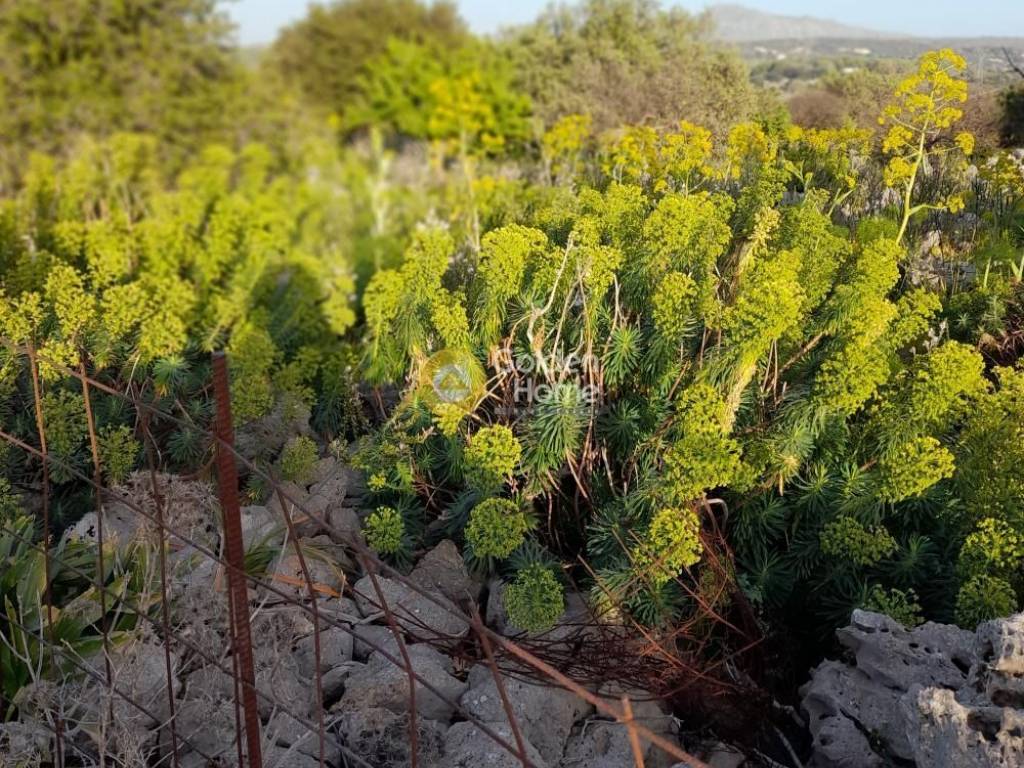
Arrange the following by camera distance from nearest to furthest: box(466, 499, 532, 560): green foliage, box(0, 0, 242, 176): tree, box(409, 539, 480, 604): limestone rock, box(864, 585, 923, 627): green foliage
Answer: box(864, 585, 923, 627): green foliage → box(466, 499, 532, 560): green foliage → box(409, 539, 480, 604): limestone rock → box(0, 0, 242, 176): tree

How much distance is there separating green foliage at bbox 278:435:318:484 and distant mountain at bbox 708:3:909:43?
208 inches

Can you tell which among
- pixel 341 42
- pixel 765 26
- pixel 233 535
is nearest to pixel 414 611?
pixel 233 535

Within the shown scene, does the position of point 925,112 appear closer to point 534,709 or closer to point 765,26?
point 534,709

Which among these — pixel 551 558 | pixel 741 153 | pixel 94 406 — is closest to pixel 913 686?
pixel 551 558

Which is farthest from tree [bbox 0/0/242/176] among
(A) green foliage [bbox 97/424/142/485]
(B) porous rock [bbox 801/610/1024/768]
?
(B) porous rock [bbox 801/610/1024/768]

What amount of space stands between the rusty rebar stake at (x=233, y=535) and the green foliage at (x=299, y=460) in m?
1.21

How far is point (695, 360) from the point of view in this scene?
9.59 ft

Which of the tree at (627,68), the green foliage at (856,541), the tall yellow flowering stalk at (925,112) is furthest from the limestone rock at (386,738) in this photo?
the tree at (627,68)

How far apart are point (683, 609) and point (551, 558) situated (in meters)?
0.40

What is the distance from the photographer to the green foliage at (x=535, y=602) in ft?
7.84

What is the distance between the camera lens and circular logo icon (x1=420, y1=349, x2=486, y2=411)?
9.82 ft

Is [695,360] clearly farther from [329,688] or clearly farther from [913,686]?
[329,688]

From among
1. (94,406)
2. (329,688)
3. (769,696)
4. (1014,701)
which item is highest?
(94,406)

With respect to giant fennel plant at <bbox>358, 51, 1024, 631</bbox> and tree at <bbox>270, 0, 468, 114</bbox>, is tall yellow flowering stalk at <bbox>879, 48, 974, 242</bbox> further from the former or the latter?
tree at <bbox>270, 0, 468, 114</bbox>
